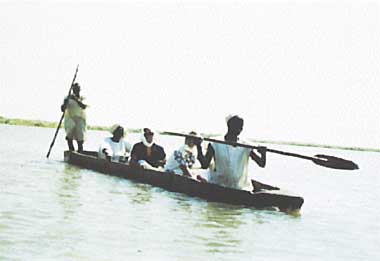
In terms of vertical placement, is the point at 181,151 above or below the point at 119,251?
above

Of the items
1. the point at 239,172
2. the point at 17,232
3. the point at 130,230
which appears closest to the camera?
the point at 17,232

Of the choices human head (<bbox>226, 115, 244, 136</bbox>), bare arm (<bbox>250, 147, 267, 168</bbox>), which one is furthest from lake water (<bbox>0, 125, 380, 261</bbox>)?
human head (<bbox>226, 115, 244, 136</bbox>)

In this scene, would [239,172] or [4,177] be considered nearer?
[239,172]

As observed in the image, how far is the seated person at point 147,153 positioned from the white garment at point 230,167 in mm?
2655

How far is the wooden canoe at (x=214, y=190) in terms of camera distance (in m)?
11.4

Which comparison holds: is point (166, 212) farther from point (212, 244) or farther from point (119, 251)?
point (119, 251)

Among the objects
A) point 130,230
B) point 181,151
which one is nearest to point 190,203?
point 181,151

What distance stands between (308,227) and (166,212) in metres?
2.01

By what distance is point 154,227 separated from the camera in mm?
9344

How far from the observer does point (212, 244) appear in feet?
27.7

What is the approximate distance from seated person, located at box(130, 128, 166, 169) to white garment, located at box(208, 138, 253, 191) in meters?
2.66

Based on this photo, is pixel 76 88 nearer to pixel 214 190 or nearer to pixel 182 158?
pixel 182 158

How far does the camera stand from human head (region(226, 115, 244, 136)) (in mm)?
10945

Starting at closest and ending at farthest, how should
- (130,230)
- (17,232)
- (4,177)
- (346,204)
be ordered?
1. (17,232)
2. (130,230)
3. (4,177)
4. (346,204)
